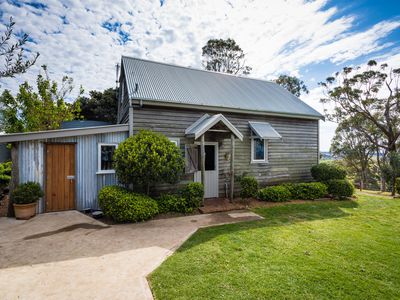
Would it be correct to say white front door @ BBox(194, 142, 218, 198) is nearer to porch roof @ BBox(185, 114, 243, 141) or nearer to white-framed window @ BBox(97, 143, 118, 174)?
porch roof @ BBox(185, 114, 243, 141)

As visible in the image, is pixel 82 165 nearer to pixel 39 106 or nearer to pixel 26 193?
pixel 26 193

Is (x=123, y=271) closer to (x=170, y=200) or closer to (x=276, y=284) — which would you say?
(x=276, y=284)

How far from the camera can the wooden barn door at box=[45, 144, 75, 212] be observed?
22.3ft

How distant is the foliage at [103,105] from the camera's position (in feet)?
62.5

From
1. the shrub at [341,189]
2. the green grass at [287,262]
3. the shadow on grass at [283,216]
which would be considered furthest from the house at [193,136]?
the green grass at [287,262]

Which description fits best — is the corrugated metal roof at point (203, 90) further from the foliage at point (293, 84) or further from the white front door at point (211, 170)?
the foliage at point (293, 84)

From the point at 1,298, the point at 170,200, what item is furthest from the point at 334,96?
the point at 1,298

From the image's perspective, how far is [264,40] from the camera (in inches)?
424

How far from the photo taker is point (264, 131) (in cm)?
947

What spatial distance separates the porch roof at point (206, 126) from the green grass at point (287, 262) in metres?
3.52

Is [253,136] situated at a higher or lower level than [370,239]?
higher

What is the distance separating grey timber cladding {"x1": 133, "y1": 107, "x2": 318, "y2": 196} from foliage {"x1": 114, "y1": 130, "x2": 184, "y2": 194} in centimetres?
132

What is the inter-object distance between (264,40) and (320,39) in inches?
109

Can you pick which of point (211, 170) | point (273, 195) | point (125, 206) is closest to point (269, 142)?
point (273, 195)
